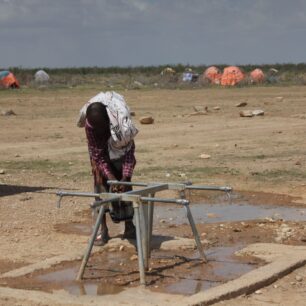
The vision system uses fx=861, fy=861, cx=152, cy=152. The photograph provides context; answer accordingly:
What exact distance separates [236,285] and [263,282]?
0.29 m

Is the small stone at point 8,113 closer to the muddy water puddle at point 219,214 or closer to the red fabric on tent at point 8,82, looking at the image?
the muddy water puddle at point 219,214

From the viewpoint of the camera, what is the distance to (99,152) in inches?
315

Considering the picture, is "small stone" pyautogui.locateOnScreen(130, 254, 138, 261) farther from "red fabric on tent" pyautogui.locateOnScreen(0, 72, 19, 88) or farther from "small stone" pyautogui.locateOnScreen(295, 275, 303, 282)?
"red fabric on tent" pyautogui.locateOnScreen(0, 72, 19, 88)

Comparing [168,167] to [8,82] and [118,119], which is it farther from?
[8,82]

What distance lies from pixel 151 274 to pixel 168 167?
7.24m

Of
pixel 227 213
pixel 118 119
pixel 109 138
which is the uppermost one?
pixel 118 119

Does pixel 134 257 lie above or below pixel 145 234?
below

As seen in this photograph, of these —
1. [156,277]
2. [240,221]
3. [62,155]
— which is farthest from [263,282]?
[62,155]

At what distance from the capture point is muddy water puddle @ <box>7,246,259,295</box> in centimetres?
682

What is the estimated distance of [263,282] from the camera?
6.74 m

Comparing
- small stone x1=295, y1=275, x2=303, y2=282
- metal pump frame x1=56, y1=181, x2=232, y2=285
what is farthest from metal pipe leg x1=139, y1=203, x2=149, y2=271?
small stone x1=295, y1=275, x2=303, y2=282

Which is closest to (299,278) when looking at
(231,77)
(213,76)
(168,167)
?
(168,167)

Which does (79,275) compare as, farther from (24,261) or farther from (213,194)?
(213,194)

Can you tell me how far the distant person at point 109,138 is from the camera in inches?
309
